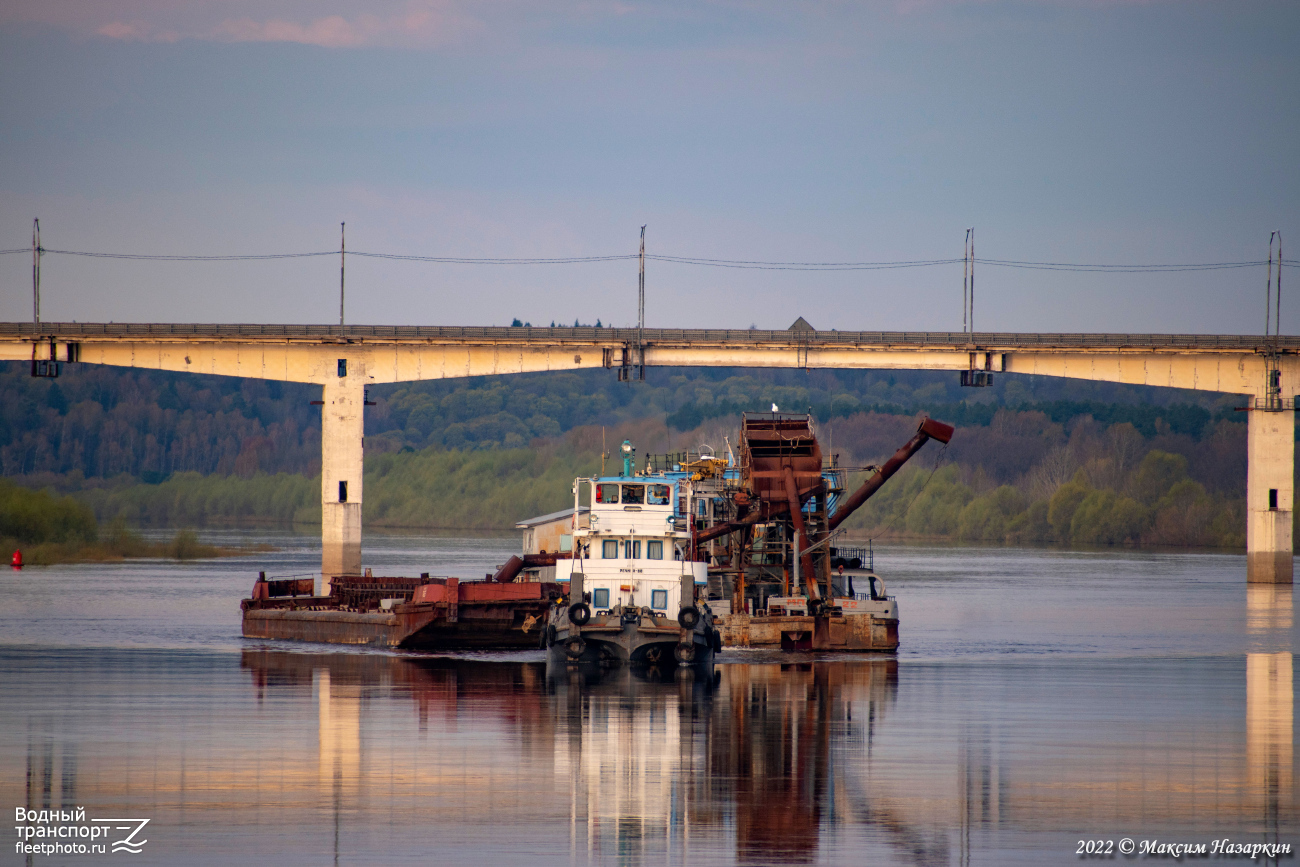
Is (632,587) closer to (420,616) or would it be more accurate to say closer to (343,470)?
(420,616)

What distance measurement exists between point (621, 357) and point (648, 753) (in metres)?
62.5

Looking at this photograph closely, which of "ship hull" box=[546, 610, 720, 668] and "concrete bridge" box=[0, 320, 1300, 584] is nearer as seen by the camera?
"ship hull" box=[546, 610, 720, 668]

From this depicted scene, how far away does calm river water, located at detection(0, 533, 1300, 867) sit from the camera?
830 inches

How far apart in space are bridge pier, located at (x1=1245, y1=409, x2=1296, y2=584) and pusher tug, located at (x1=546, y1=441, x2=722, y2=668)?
56.6 meters

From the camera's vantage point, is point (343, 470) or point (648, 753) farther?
point (343, 470)

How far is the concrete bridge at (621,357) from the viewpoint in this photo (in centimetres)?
8950

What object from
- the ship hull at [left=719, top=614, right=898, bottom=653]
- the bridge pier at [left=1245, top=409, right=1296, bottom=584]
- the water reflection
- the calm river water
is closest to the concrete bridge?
the bridge pier at [left=1245, top=409, right=1296, bottom=584]

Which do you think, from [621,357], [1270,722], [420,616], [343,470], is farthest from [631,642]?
[343,470]

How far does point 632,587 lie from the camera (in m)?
44.8

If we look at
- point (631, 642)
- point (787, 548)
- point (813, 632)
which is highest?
point (787, 548)

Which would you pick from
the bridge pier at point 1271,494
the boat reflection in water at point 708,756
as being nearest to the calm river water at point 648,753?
the boat reflection in water at point 708,756

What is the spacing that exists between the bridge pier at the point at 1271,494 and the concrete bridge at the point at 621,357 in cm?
7

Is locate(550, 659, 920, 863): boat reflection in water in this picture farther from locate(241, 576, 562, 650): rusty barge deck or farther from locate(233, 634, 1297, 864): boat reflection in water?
locate(241, 576, 562, 650): rusty barge deck

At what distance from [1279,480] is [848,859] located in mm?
81491
